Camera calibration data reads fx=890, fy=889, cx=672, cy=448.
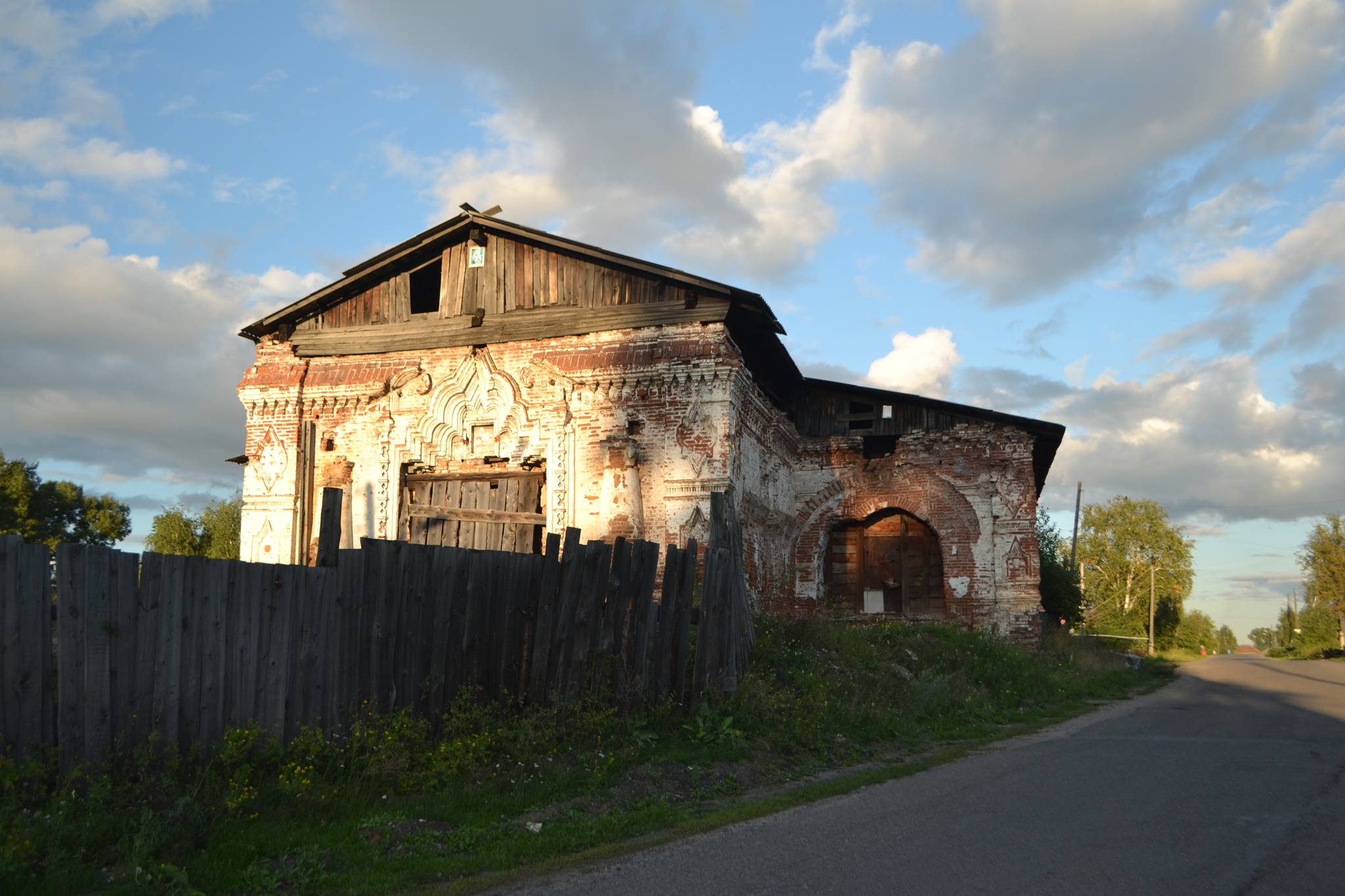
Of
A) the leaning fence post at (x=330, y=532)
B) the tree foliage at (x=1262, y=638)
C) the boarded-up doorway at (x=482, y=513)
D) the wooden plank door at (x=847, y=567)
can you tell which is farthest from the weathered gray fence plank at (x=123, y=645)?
the tree foliage at (x=1262, y=638)

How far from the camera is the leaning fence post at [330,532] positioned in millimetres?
6039

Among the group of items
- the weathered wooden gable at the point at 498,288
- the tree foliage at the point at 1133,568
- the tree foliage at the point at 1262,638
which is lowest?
the tree foliage at the point at 1262,638

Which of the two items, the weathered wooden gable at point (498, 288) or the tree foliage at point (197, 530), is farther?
the tree foliage at point (197, 530)

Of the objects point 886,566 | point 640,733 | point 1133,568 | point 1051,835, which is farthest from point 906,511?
point 1133,568

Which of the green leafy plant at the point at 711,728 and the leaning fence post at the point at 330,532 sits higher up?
the leaning fence post at the point at 330,532

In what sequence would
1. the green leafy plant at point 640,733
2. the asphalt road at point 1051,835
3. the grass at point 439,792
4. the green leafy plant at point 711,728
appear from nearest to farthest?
1. the grass at point 439,792
2. the asphalt road at point 1051,835
3. the green leafy plant at point 640,733
4. the green leafy plant at point 711,728

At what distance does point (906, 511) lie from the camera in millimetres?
18562

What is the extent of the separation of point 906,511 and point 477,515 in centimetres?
907

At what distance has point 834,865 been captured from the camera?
16.4ft

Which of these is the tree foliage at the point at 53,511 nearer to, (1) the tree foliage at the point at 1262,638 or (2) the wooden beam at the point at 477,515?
(2) the wooden beam at the point at 477,515

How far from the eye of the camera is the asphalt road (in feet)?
15.5

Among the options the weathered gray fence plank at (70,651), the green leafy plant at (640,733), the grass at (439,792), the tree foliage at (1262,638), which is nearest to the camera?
the grass at (439,792)

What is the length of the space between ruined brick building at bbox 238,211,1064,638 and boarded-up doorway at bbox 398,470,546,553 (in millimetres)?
31

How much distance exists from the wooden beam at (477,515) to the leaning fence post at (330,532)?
8.06 m
